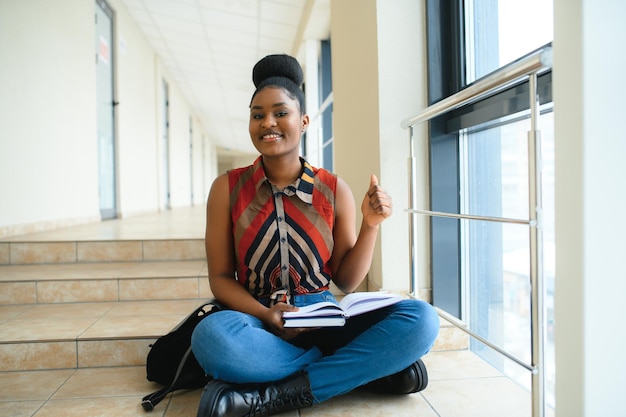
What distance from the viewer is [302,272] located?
4.33 feet

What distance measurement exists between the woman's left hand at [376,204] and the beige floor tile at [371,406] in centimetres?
54

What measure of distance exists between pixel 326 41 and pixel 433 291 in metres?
3.65

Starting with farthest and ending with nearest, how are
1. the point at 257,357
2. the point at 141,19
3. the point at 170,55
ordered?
the point at 170,55
the point at 141,19
the point at 257,357

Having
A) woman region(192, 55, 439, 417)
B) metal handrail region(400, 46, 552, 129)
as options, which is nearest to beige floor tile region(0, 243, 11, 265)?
woman region(192, 55, 439, 417)

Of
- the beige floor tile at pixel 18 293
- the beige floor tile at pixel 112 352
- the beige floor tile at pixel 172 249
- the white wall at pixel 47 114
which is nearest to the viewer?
the beige floor tile at pixel 112 352

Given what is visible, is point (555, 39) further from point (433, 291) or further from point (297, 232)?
point (433, 291)

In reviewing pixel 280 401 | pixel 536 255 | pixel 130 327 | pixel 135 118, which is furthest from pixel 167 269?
pixel 135 118

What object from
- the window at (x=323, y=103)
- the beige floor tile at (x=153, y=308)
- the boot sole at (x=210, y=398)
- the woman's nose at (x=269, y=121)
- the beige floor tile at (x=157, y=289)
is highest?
the window at (x=323, y=103)

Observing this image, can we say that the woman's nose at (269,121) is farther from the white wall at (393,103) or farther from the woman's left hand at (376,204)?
the white wall at (393,103)

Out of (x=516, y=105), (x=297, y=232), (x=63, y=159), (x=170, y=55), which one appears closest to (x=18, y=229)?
(x=63, y=159)

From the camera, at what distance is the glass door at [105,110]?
4.77 meters

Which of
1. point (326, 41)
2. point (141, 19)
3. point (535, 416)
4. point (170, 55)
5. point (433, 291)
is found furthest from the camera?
point (170, 55)
